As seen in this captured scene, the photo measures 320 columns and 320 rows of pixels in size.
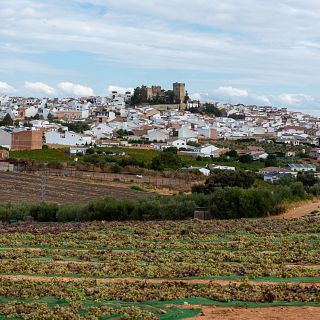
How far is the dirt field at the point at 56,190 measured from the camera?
43.3 meters

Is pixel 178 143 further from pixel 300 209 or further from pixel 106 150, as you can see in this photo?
pixel 300 209

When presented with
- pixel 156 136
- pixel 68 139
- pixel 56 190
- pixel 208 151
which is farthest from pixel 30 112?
pixel 56 190

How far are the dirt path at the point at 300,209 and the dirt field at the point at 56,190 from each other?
11.1 meters

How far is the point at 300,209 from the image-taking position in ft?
118

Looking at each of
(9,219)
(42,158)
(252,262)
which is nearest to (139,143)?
(42,158)

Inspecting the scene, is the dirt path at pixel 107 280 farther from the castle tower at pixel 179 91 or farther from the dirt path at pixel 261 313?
the castle tower at pixel 179 91

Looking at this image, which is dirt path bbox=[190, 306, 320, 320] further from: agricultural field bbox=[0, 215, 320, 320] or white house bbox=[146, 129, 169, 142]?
white house bbox=[146, 129, 169, 142]

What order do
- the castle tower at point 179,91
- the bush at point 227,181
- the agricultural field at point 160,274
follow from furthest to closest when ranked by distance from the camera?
the castle tower at point 179,91 < the bush at point 227,181 < the agricultural field at point 160,274

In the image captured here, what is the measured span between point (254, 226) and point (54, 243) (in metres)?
8.62

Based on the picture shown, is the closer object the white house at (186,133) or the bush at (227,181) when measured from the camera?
the bush at (227,181)

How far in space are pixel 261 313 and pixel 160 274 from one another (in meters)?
A: 3.90

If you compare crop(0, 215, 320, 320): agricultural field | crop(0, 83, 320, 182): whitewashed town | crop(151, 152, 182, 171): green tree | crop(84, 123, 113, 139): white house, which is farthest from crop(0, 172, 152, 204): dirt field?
crop(84, 123, 113, 139): white house

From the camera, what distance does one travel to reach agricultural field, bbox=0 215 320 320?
11031mm

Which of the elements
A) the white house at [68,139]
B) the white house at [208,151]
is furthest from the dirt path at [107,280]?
the white house at [68,139]
